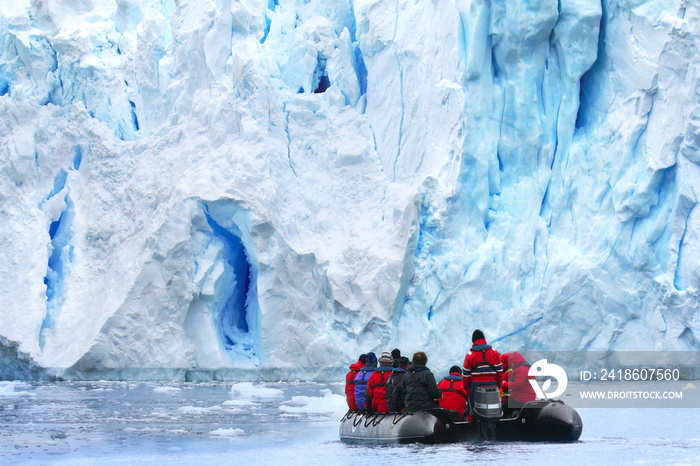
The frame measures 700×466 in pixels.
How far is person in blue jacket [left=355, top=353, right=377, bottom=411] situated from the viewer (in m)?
7.04

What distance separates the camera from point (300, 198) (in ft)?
49.5

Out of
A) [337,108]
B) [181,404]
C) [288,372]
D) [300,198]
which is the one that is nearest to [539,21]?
[337,108]

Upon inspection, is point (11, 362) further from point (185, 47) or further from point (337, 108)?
point (337, 108)

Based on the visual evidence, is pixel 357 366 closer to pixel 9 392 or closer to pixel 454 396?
pixel 454 396

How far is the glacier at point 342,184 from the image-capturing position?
1293 cm

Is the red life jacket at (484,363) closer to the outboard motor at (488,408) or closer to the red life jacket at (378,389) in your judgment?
the outboard motor at (488,408)

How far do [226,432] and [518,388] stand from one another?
291cm

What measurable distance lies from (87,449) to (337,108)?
1027cm

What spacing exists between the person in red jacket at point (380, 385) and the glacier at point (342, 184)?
6.68 meters

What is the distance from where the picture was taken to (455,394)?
6418 millimetres

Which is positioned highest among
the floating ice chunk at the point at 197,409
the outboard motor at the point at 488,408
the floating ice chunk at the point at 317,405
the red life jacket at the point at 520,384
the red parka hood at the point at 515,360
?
the red parka hood at the point at 515,360

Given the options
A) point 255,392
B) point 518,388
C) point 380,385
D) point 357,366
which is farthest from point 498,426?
point 255,392

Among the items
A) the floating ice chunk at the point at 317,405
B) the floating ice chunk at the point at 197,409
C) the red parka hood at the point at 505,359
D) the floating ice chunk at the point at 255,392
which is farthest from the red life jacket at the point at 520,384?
the floating ice chunk at the point at 255,392

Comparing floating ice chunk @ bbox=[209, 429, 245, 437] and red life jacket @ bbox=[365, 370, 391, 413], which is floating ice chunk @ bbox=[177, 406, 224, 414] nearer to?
floating ice chunk @ bbox=[209, 429, 245, 437]
